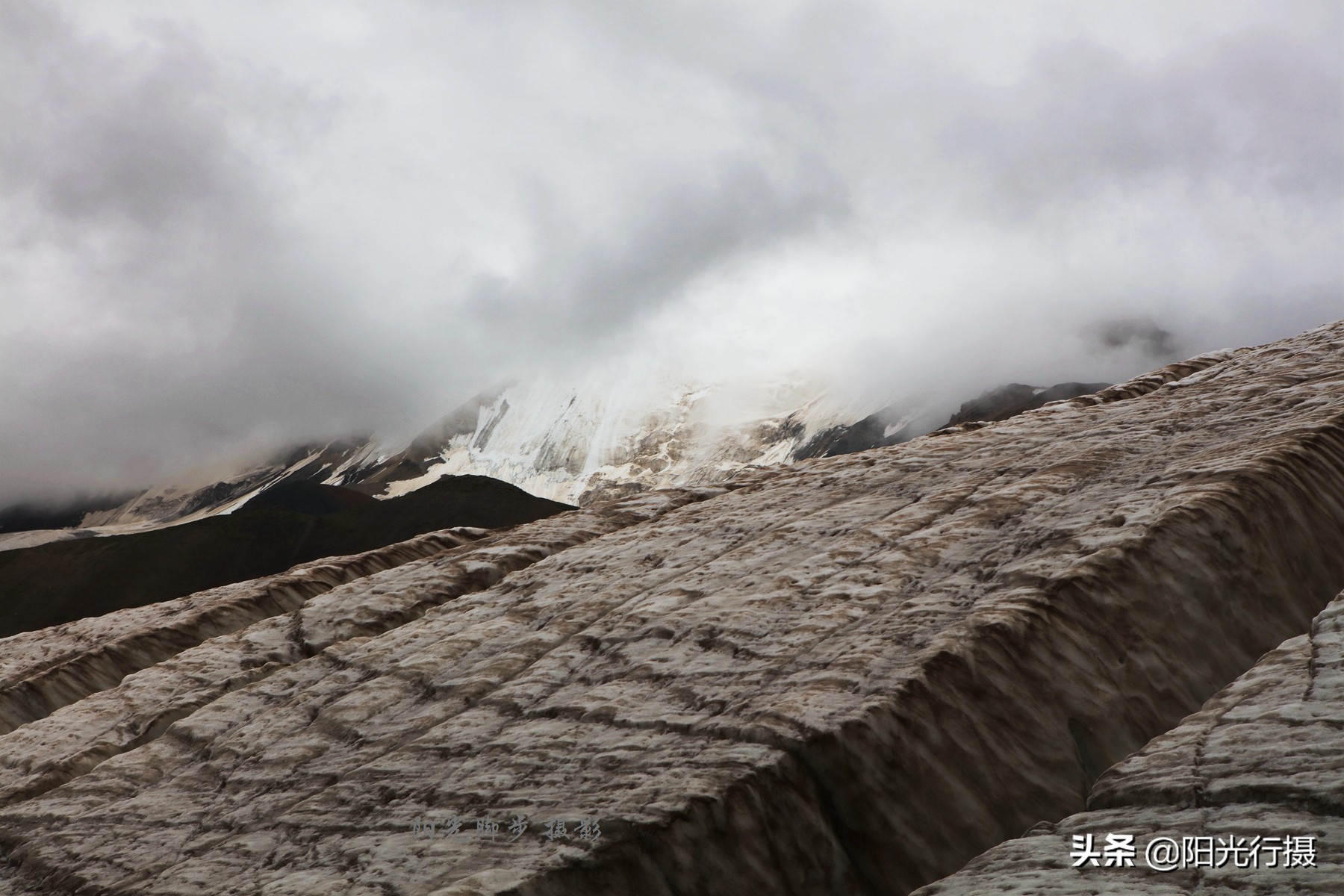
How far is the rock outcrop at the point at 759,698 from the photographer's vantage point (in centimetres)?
999

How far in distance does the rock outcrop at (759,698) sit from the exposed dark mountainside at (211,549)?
199ft

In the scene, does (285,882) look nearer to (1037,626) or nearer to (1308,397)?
(1037,626)

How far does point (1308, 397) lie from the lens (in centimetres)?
1684

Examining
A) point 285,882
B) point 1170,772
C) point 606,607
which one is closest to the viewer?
point 1170,772

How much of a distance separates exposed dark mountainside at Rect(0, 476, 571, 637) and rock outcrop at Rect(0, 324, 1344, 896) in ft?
199

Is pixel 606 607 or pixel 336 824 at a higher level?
pixel 606 607

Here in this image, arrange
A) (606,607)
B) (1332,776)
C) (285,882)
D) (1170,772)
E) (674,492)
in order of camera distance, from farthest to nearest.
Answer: (674,492)
(606,607)
(285,882)
(1170,772)
(1332,776)

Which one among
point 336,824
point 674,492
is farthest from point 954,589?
point 674,492

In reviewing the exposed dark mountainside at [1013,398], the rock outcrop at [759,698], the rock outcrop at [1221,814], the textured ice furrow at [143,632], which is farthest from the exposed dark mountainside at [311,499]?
the rock outcrop at [1221,814]

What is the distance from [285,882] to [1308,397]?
55.1 ft

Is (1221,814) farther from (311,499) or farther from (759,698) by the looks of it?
(311,499)

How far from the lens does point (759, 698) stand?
11.0 meters

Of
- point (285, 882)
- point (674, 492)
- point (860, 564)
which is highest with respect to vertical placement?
point (674, 492)

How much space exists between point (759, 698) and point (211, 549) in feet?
291
